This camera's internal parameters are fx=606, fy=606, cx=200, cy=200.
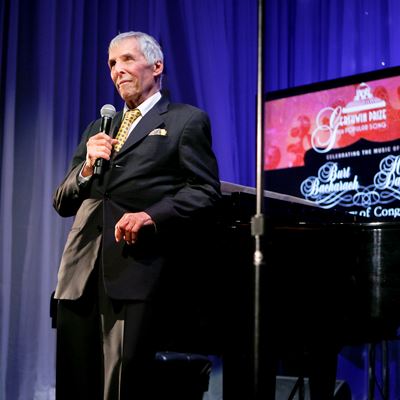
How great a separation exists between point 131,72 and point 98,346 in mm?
839

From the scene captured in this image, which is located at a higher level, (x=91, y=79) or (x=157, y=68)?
(x=91, y=79)

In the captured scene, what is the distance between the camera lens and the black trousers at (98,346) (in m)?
1.67

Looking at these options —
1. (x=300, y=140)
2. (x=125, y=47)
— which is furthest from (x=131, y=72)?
(x=300, y=140)

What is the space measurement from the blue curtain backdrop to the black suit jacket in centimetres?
180

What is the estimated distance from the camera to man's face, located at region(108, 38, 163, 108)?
6.19 ft

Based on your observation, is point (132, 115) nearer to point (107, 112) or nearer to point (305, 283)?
point (107, 112)

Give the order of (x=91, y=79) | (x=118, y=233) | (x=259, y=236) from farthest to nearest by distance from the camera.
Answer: (x=91, y=79), (x=118, y=233), (x=259, y=236)

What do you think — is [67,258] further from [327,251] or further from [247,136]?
[247,136]

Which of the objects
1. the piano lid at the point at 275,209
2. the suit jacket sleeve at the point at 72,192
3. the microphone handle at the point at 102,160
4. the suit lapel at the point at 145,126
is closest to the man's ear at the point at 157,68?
the suit lapel at the point at 145,126

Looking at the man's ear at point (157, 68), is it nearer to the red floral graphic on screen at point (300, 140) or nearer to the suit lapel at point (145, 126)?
the suit lapel at point (145, 126)

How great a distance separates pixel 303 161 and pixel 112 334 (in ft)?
8.42

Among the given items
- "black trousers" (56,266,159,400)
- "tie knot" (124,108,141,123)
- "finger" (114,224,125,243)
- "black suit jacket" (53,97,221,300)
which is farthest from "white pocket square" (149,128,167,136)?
"black trousers" (56,266,159,400)

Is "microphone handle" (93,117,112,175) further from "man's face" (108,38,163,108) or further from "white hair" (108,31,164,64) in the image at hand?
"white hair" (108,31,164,64)

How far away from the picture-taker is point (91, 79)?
3910mm
